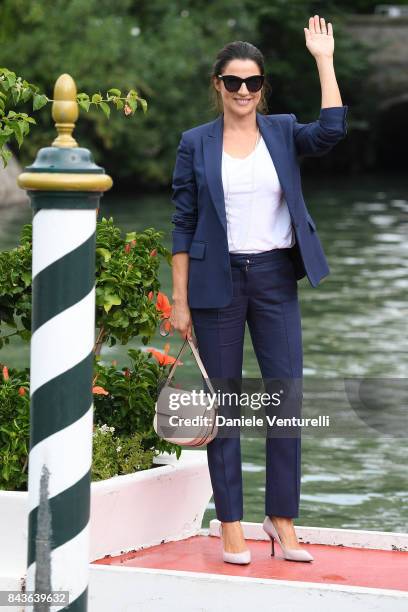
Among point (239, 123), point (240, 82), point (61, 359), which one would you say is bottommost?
point (61, 359)

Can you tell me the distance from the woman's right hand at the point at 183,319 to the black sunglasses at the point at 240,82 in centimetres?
71

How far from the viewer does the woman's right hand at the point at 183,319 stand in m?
4.90

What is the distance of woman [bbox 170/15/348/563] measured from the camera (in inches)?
189

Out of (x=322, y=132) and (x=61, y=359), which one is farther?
(x=322, y=132)

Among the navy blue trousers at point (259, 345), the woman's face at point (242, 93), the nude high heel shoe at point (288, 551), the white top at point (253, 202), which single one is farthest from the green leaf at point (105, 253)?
the nude high heel shoe at point (288, 551)

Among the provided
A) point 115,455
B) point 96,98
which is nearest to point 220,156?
point 96,98

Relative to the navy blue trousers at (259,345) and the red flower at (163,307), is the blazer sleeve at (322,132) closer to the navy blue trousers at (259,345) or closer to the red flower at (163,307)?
the navy blue trousers at (259,345)

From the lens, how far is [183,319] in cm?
491

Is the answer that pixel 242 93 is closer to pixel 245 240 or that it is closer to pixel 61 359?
pixel 245 240

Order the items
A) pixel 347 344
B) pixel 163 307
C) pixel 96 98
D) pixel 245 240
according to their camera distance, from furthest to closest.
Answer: pixel 347 344 → pixel 96 98 → pixel 163 307 → pixel 245 240

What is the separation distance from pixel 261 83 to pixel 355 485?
3803mm

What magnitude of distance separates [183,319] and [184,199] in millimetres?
389

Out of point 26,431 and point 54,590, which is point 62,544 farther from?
point 26,431

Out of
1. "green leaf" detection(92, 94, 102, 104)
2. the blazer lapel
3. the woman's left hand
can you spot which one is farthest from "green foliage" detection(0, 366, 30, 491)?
the woman's left hand
